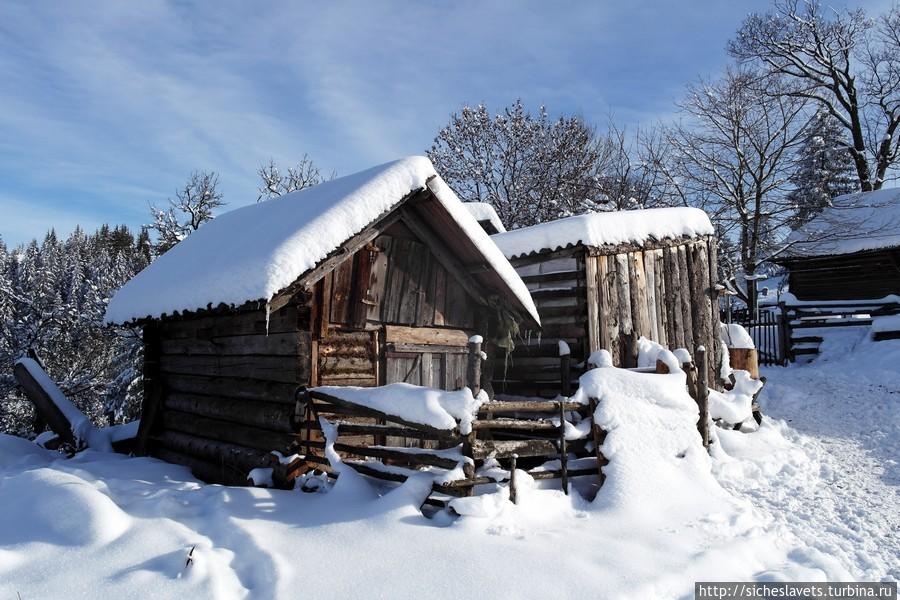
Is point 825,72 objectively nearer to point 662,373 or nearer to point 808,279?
point 808,279

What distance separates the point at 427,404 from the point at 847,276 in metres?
24.8

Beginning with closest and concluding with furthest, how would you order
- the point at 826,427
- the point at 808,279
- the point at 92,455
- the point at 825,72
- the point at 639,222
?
the point at 92,455 < the point at 639,222 < the point at 826,427 < the point at 808,279 < the point at 825,72

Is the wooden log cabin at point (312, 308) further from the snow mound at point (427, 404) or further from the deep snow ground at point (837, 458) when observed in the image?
the deep snow ground at point (837, 458)

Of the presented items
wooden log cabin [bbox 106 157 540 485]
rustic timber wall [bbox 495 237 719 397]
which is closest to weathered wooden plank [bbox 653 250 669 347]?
rustic timber wall [bbox 495 237 719 397]

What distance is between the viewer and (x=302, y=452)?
24.1ft

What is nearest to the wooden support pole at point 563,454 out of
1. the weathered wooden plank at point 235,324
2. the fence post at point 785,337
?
the weathered wooden plank at point 235,324

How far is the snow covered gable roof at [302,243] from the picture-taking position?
6.66 m

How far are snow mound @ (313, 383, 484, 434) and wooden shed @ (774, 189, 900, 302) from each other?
66.1ft

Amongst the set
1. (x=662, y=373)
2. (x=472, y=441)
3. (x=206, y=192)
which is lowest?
(x=472, y=441)

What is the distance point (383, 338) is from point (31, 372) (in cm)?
851

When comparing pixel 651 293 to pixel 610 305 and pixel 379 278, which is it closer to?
pixel 610 305

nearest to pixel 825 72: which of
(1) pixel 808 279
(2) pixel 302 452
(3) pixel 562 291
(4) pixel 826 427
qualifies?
(1) pixel 808 279

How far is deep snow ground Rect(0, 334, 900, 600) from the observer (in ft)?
14.2

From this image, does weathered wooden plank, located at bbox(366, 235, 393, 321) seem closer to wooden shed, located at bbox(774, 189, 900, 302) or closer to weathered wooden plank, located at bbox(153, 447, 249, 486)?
weathered wooden plank, located at bbox(153, 447, 249, 486)
